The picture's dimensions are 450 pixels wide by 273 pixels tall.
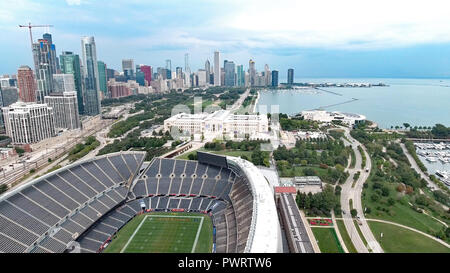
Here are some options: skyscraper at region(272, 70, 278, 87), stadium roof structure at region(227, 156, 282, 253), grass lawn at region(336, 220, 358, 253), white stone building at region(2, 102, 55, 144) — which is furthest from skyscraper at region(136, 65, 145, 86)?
grass lawn at region(336, 220, 358, 253)

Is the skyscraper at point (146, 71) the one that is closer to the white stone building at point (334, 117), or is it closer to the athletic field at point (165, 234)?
the white stone building at point (334, 117)

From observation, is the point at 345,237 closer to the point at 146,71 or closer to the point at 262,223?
the point at 262,223

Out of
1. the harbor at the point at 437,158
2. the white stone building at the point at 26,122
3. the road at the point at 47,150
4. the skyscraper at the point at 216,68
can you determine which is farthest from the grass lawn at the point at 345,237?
the skyscraper at the point at 216,68

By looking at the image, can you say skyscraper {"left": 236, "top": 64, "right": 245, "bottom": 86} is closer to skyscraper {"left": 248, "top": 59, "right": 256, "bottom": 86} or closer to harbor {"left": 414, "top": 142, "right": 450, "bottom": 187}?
skyscraper {"left": 248, "top": 59, "right": 256, "bottom": 86}

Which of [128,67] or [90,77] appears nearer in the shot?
[90,77]

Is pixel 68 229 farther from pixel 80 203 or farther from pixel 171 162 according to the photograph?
pixel 171 162

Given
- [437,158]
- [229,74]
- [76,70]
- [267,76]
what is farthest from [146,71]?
[437,158]
